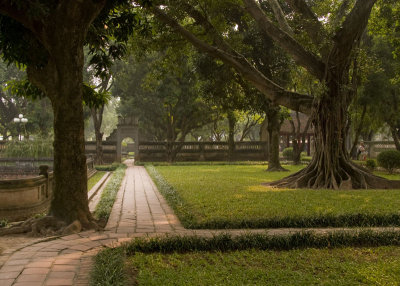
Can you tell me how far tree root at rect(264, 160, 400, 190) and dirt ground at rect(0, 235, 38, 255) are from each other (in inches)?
340

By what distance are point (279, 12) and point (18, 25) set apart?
949 centimetres

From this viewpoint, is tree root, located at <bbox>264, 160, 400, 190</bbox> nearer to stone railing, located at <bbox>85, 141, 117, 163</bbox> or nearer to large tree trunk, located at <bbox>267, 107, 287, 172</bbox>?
large tree trunk, located at <bbox>267, 107, 287, 172</bbox>

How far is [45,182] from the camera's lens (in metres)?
8.98

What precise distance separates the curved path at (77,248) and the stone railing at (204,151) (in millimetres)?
21455

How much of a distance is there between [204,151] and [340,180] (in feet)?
64.7

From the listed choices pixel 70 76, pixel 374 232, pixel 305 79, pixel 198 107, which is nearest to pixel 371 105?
pixel 305 79

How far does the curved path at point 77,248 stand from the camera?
12.4 feet

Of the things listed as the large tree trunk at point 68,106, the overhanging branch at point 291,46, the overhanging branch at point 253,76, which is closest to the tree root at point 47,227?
the large tree trunk at point 68,106

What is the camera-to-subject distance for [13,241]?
18.1 feet

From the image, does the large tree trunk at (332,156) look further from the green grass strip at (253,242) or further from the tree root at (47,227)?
the tree root at (47,227)

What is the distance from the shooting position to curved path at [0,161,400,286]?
379cm

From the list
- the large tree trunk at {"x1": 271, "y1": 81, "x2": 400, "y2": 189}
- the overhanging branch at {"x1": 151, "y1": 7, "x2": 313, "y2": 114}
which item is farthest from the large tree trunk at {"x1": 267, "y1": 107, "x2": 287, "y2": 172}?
the large tree trunk at {"x1": 271, "y1": 81, "x2": 400, "y2": 189}

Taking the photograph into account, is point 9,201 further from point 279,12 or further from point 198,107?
point 198,107

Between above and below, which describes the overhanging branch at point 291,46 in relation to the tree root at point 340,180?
above
